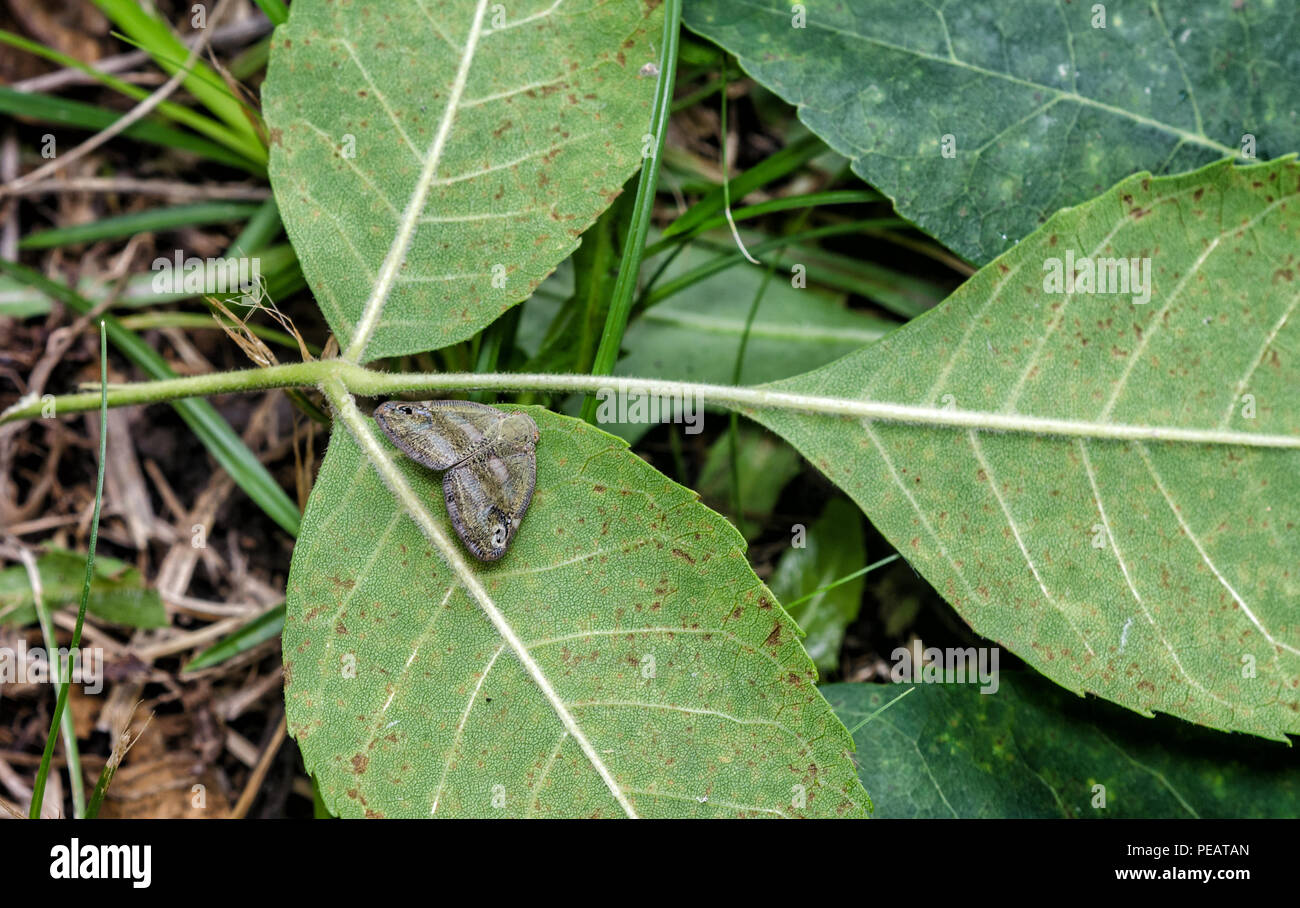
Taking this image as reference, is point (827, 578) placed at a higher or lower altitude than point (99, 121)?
lower

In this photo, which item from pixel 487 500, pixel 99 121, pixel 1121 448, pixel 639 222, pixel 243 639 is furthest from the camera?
pixel 99 121

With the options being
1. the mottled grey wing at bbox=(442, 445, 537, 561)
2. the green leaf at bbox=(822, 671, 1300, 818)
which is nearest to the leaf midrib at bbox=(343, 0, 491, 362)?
the mottled grey wing at bbox=(442, 445, 537, 561)

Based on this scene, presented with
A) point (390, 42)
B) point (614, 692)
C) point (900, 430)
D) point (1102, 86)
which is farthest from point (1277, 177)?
point (390, 42)

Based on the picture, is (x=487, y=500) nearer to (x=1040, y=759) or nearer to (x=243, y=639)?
(x=243, y=639)

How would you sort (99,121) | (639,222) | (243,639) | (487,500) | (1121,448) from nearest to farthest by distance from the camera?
1. (487,500)
2. (1121,448)
3. (639,222)
4. (243,639)
5. (99,121)

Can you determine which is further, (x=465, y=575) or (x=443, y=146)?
(x=443, y=146)

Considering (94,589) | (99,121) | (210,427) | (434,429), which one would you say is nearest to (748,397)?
(434,429)

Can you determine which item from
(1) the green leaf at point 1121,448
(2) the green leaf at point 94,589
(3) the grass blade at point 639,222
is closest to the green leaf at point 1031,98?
(3) the grass blade at point 639,222
